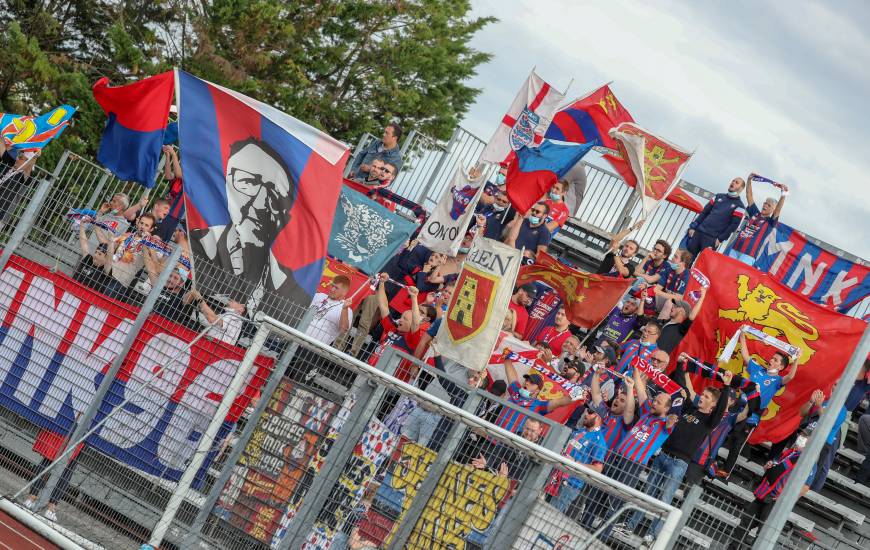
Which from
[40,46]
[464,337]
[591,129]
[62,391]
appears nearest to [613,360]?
[464,337]

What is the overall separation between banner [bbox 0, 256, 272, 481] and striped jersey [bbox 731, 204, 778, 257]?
10940 millimetres

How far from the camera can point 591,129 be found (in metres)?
18.8

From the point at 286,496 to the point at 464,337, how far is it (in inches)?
173

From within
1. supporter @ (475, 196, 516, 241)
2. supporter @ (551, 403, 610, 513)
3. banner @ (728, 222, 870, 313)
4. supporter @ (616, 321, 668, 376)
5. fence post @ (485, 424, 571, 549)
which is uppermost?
banner @ (728, 222, 870, 313)

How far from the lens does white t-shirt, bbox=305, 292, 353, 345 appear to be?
1262 cm

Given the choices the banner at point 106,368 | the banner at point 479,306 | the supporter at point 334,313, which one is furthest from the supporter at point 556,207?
the banner at point 106,368

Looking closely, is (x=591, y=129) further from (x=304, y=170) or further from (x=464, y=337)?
(x=304, y=170)

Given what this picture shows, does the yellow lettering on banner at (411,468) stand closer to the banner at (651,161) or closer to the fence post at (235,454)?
the fence post at (235,454)

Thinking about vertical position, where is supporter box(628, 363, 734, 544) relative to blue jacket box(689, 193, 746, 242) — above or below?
below

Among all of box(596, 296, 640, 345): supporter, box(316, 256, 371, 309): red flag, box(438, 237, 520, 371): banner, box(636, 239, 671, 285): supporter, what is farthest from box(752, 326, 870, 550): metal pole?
box(636, 239, 671, 285): supporter

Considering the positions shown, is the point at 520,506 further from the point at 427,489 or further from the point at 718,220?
the point at 718,220

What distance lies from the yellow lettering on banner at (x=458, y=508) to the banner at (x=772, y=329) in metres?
7.92

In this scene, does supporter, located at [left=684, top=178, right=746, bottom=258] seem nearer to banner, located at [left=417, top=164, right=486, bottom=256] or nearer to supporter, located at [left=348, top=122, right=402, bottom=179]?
banner, located at [left=417, top=164, right=486, bottom=256]

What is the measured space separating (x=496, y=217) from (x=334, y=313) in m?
5.26
